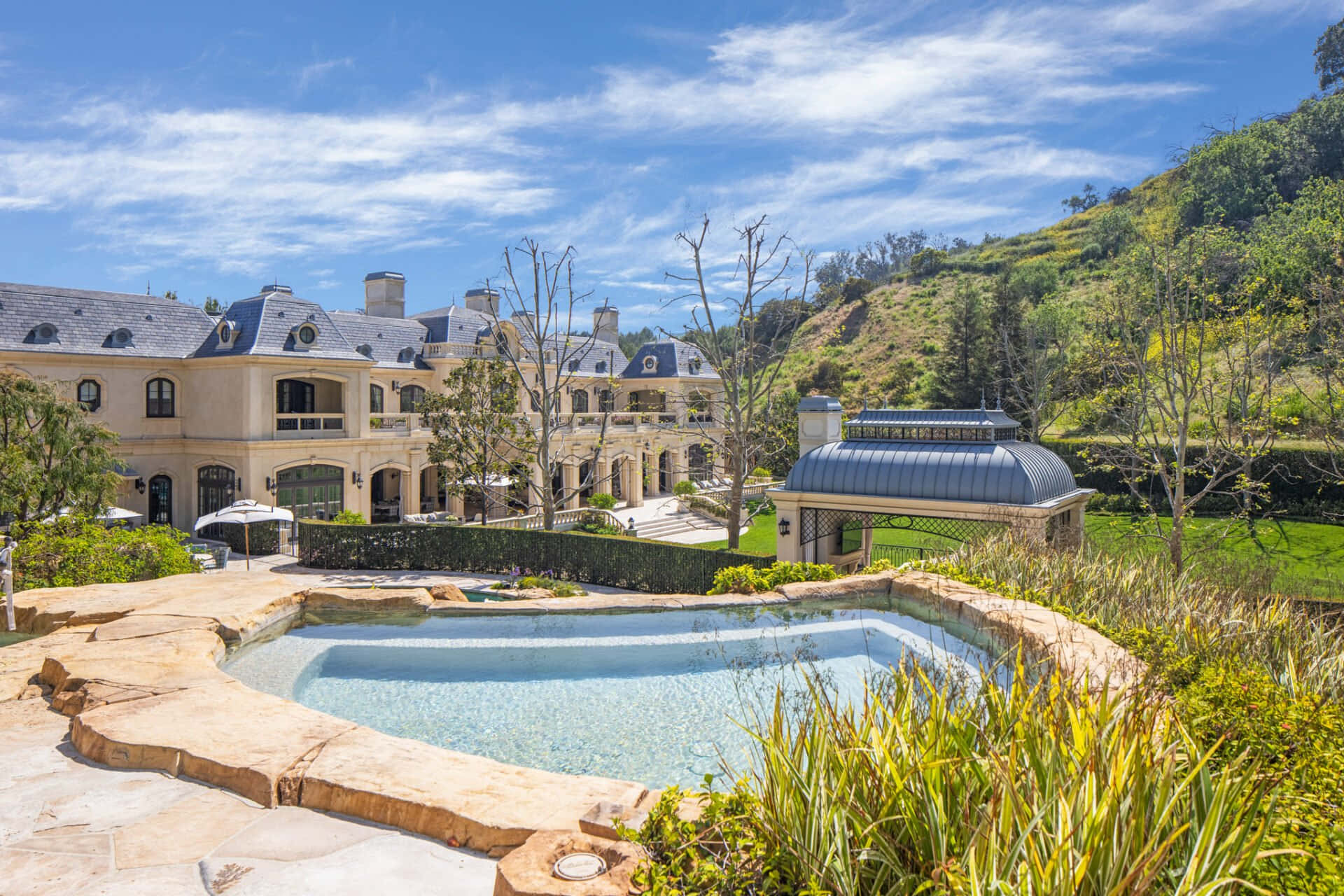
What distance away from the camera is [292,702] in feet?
24.7

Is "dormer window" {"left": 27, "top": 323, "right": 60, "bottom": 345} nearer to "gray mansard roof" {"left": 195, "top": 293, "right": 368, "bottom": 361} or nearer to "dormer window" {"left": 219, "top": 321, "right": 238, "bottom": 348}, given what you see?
"gray mansard roof" {"left": 195, "top": 293, "right": 368, "bottom": 361}

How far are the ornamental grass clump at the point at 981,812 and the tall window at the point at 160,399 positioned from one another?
3448 centimetres

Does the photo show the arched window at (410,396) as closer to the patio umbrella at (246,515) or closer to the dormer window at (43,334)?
the dormer window at (43,334)

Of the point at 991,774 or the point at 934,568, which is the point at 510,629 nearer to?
the point at 934,568

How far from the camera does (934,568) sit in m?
13.1

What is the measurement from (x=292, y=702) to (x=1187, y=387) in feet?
52.3

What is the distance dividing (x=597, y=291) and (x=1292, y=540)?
25.3m

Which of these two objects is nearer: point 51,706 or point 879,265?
point 51,706

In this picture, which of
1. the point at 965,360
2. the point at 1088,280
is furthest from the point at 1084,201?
the point at 965,360

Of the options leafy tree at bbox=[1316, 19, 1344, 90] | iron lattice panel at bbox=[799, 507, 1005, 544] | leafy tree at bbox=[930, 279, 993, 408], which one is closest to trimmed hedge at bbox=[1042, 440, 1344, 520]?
iron lattice panel at bbox=[799, 507, 1005, 544]

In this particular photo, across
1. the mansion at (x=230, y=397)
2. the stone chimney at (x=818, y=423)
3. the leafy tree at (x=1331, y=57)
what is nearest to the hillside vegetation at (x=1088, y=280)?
the stone chimney at (x=818, y=423)

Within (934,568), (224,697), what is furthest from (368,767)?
(934,568)

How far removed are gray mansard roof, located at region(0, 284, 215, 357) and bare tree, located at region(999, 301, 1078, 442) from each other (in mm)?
35497

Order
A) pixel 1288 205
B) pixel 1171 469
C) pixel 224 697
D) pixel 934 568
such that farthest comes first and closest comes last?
pixel 1288 205
pixel 1171 469
pixel 934 568
pixel 224 697
